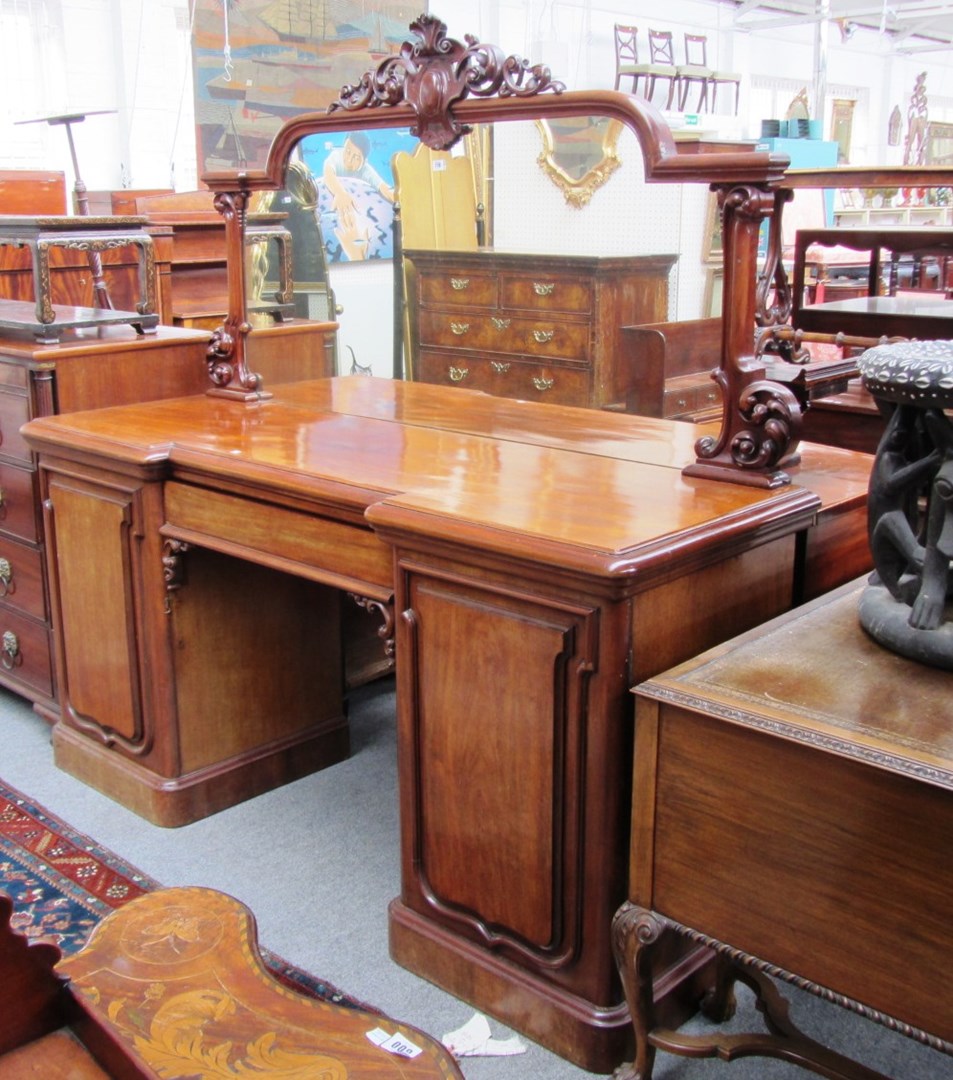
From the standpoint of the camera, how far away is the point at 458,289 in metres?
7.28

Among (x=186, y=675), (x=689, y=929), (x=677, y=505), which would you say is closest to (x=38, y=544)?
(x=186, y=675)

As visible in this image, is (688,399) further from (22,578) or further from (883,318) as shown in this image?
(22,578)

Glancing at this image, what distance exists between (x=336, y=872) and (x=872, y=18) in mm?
15424

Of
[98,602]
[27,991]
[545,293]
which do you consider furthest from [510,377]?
[27,991]

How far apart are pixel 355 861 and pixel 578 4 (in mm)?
9601

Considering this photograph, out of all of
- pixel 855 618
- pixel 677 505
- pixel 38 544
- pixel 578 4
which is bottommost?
pixel 38 544

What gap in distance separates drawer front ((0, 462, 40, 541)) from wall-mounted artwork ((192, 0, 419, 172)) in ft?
14.6

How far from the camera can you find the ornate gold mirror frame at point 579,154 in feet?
24.0

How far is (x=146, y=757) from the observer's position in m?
3.06

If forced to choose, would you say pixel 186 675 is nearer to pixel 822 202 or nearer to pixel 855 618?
pixel 855 618

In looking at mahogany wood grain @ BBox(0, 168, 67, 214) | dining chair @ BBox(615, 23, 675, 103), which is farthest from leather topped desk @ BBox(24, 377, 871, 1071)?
dining chair @ BBox(615, 23, 675, 103)

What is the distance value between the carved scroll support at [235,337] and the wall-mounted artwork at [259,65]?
14.5ft

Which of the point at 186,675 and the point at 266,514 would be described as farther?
the point at 186,675

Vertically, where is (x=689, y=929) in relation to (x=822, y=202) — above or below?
below
